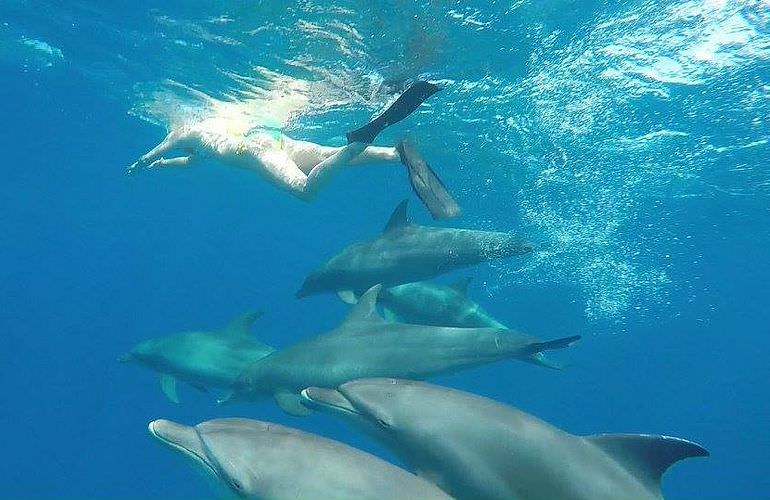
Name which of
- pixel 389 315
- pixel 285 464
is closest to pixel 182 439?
pixel 285 464

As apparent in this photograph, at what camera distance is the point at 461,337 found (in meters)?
8.01

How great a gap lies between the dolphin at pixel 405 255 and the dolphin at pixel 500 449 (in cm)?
590

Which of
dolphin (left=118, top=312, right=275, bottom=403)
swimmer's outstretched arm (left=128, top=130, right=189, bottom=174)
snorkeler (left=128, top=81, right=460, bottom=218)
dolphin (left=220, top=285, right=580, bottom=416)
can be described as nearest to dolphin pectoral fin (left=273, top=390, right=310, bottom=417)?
dolphin (left=220, top=285, right=580, bottom=416)

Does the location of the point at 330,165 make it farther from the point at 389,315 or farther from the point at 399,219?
the point at 389,315

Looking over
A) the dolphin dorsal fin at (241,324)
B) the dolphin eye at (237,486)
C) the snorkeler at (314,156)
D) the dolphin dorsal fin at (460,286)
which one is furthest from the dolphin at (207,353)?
the dolphin eye at (237,486)

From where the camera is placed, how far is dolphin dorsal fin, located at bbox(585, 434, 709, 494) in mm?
4332

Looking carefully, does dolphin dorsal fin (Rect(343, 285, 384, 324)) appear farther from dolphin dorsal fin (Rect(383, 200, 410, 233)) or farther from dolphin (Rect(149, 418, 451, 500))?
dolphin (Rect(149, 418, 451, 500))

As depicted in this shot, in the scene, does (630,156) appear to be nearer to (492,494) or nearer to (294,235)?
(492,494)

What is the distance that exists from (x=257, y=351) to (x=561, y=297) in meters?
37.9

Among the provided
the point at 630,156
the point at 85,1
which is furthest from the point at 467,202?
the point at 85,1

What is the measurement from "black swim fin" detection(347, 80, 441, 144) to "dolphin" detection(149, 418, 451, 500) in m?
6.26

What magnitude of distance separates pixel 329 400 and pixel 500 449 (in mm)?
1367

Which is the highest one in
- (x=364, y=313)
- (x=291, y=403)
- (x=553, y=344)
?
(x=364, y=313)

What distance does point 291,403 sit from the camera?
9.02 m
